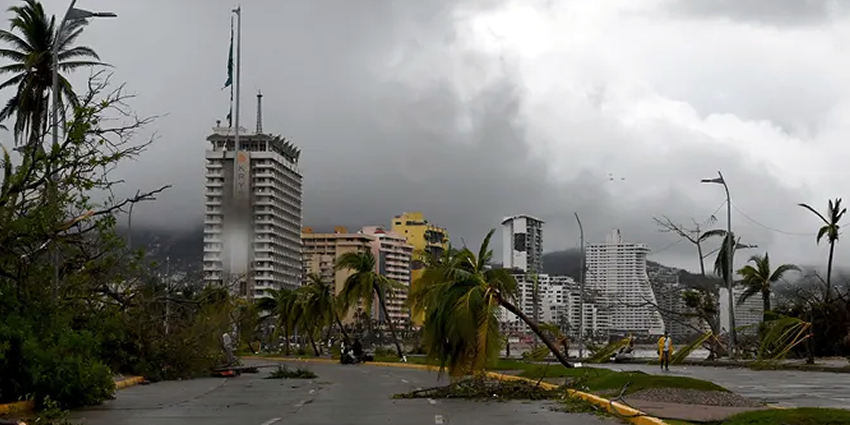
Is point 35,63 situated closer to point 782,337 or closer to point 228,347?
point 228,347

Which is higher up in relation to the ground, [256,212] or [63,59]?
[63,59]

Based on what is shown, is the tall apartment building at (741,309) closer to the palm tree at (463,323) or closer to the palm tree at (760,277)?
the palm tree at (760,277)

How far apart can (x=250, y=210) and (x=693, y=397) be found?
25.2m

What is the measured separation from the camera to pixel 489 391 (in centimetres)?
2480

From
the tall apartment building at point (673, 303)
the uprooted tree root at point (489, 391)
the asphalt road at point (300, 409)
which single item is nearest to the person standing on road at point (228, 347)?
the asphalt road at point (300, 409)

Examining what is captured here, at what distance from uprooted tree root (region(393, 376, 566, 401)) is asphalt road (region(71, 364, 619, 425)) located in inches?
34.2

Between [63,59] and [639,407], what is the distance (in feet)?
101

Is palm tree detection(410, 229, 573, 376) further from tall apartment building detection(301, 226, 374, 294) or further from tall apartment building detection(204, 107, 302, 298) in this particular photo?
tall apartment building detection(301, 226, 374, 294)

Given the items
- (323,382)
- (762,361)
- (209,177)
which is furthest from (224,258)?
(762,361)

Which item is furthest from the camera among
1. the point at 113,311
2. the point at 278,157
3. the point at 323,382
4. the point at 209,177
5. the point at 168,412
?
the point at 278,157

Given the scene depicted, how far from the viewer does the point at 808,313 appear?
174ft

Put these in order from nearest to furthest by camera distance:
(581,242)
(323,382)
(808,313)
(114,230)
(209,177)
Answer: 1. (114,230)
2. (323,382)
3. (209,177)
4. (808,313)
5. (581,242)

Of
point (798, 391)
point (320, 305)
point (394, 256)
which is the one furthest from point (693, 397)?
point (394, 256)

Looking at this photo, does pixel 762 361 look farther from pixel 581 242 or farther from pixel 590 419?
pixel 590 419
